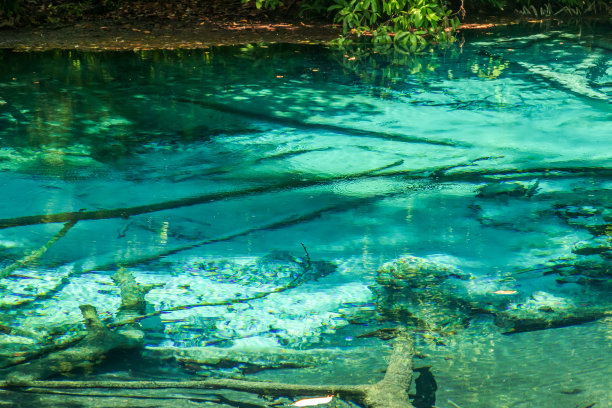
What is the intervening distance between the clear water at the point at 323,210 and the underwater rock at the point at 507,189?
13 mm

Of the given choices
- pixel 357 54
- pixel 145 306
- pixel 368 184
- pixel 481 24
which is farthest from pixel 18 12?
pixel 145 306

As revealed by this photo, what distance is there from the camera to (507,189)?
369cm

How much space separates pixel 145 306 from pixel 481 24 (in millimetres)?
7621

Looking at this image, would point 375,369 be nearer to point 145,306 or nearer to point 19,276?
point 145,306

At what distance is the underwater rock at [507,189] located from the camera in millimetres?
3630

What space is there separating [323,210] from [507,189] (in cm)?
98

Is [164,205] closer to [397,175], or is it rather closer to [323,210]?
[323,210]

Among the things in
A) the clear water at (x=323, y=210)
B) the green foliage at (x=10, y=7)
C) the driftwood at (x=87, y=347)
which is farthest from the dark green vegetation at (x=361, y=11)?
the driftwood at (x=87, y=347)

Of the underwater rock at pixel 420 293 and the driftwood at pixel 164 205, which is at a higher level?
the driftwood at pixel 164 205

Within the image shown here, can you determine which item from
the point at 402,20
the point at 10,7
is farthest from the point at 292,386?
the point at 10,7

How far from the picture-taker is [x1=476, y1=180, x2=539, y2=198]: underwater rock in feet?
11.9

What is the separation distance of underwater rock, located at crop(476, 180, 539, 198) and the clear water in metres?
0.01

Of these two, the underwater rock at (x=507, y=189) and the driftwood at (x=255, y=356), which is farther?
the underwater rock at (x=507, y=189)

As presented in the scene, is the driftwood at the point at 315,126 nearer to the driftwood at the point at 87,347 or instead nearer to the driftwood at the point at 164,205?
the driftwood at the point at 164,205
